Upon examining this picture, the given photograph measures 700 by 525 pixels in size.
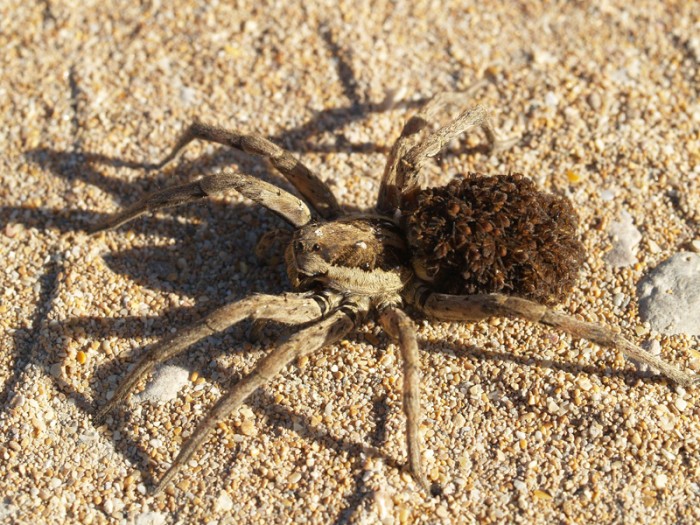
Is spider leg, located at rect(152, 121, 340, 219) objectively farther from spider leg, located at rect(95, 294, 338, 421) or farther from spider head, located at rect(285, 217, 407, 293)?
spider leg, located at rect(95, 294, 338, 421)

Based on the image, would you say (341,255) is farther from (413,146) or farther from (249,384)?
(249,384)

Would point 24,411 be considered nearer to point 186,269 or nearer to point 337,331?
point 186,269

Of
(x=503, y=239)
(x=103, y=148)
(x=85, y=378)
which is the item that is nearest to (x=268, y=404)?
(x=85, y=378)

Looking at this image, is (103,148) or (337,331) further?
(103,148)

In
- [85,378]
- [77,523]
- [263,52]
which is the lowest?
[77,523]

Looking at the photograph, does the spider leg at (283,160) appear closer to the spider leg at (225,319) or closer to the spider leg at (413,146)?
the spider leg at (413,146)

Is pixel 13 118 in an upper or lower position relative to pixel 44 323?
upper

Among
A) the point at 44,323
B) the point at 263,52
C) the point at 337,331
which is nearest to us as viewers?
the point at 337,331

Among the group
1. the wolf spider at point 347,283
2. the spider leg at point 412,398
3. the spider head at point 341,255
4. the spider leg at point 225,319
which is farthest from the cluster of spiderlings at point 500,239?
the spider leg at point 225,319
